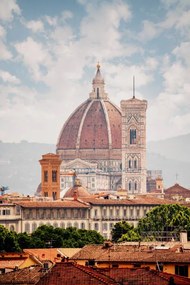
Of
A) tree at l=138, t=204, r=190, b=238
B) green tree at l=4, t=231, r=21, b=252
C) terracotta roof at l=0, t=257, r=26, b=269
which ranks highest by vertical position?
tree at l=138, t=204, r=190, b=238

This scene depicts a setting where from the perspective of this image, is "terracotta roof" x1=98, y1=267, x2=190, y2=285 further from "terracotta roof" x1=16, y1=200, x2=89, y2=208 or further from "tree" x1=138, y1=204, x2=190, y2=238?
"terracotta roof" x1=16, y1=200, x2=89, y2=208

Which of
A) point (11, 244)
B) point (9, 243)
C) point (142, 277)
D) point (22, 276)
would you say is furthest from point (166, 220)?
point (142, 277)

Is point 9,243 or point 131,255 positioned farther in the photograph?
point 9,243

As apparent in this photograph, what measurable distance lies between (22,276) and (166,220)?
9368cm

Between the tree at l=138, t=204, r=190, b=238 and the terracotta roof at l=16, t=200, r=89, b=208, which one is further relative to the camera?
the terracotta roof at l=16, t=200, r=89, b=208

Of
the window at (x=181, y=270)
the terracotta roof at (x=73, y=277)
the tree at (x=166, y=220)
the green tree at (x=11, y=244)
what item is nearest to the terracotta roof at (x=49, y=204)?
the tree at (x=166, y=220)

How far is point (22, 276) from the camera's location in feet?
204

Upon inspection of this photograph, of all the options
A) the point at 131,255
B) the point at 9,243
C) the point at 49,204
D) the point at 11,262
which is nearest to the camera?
the point at 131,255

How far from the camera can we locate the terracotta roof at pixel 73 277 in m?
55.1

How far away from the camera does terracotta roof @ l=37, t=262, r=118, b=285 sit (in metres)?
55.1

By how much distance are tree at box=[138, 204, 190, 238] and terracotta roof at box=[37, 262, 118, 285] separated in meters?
84.5

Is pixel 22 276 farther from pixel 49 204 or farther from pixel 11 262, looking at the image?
pixel 49 204

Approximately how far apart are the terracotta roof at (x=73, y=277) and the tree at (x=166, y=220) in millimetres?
84549

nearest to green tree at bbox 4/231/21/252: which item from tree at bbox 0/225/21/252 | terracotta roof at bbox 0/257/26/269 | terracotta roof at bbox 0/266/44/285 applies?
tree at bbox 0/225/21/252
